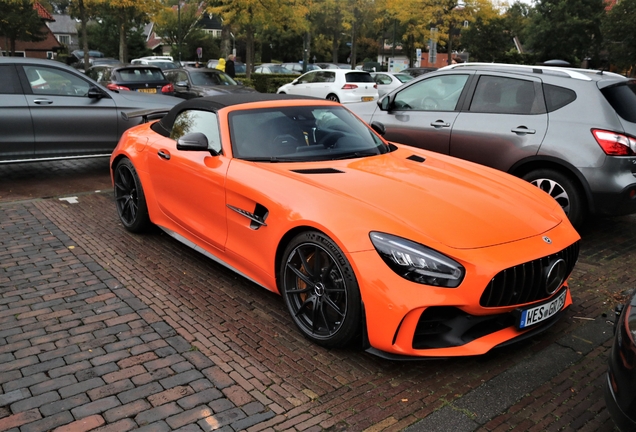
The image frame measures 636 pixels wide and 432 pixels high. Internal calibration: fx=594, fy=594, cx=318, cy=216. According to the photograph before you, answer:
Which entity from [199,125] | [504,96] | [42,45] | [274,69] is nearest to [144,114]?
[199,125]

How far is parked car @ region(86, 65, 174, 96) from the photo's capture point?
48.8ft

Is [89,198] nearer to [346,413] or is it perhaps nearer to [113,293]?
[113,293]

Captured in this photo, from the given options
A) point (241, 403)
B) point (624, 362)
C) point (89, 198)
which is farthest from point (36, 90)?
point (624, 362)

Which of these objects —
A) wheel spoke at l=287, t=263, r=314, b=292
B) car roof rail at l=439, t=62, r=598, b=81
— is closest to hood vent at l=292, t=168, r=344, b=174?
wheel spoke at l=287, t=263, r=314, b=292

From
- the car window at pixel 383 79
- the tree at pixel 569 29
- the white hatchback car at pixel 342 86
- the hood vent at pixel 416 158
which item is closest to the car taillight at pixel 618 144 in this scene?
the hood vent at pixel 416 158

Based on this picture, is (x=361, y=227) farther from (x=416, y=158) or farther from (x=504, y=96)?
(x=504, y=96)

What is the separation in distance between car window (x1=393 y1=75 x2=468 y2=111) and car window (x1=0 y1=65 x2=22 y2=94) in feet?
17.1

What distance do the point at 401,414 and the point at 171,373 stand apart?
139 cm

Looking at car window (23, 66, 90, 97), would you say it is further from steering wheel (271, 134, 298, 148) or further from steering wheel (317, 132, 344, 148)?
steering wheel (317, 132, 344, 148)

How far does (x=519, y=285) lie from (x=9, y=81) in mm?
7564

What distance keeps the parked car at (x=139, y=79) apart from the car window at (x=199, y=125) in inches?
391

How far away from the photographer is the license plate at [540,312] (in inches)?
139

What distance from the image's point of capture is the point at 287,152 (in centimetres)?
466

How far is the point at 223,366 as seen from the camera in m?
3.67
